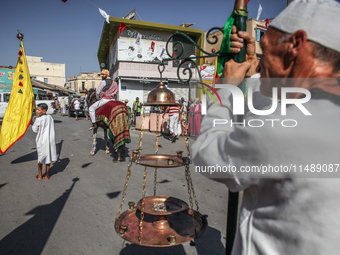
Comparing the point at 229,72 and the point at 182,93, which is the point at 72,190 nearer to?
the point at 229,72

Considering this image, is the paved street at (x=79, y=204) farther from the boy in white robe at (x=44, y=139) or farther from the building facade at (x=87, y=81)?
the building facade at (x=87, y=81)

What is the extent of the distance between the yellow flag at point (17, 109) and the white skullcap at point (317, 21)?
6.26m

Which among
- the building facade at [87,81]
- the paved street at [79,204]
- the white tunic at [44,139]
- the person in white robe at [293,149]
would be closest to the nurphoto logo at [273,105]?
the person in white robe at [293,149]

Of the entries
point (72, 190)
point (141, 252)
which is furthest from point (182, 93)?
point (141, 252)

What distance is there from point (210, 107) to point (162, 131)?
11683mm

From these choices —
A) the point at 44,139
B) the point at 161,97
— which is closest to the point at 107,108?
the point at 44,139

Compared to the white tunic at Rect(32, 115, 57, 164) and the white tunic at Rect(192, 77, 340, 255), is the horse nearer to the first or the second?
the white tunic at Rect(32, 115, 57, 164)

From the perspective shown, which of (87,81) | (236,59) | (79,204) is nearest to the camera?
(236,59)

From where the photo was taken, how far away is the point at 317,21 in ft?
3.03

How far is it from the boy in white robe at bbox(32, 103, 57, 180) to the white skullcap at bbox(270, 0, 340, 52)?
18.6 ft

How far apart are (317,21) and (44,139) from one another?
5809 millimetres

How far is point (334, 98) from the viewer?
892 mm

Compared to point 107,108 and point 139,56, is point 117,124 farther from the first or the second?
point 139,56

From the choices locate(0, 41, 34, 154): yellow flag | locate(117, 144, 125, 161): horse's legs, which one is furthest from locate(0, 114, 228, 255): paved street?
locate(0, 41, 34, 154): yellow flag
